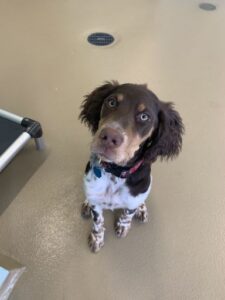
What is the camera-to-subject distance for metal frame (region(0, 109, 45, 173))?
1.69 metres

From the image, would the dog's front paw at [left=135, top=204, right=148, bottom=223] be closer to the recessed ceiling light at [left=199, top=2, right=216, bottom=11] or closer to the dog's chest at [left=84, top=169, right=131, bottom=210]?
the dog's chest at [left=84, top=169, right=131, bottom=210]

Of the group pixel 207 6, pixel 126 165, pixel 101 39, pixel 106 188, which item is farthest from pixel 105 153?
pixel 207 6

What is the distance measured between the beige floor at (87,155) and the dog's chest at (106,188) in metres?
0.38

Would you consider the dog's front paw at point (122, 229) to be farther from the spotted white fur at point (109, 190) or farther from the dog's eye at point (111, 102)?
the dog's eye at point (111, 102)

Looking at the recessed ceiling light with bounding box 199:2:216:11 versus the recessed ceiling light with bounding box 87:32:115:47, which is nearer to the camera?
the recessed ceiling light with bounding box 87:32:115:47

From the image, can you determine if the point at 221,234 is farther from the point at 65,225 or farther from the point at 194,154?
the point at 65,225

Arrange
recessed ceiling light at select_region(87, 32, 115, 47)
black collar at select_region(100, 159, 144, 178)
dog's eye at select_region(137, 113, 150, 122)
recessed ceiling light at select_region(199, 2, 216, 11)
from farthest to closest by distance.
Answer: recessed ceiling light at select_region(199, 2, 216, 11)
recessed ceiling light at select_region(87, 32, 115, 47)
black collar at select_region(100, 159, 144, 178)
dog's eye at select_region(137, 113, 150, 122)

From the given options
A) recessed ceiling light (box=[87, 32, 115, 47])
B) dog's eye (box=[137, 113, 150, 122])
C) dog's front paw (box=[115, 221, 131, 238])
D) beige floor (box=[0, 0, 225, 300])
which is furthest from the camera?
recessed ceiling light (box=[87, 32, 115, 47])

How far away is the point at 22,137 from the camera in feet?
5.92

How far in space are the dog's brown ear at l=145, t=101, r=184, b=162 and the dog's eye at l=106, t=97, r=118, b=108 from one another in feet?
0.63

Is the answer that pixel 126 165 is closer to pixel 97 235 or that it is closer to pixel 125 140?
pixel 125 140

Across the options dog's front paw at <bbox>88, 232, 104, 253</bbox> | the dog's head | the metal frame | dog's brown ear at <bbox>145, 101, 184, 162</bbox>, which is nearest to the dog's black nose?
the dog's head

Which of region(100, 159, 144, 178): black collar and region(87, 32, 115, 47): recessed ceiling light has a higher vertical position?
region(87, 32, 115, 47): recessed ceiling light

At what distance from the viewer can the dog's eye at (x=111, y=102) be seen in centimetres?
120
